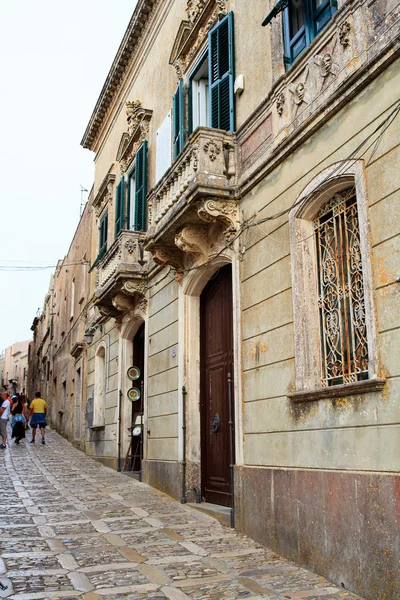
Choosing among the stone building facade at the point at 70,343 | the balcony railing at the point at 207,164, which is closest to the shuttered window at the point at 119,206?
the stone building facade at the point at 70,343

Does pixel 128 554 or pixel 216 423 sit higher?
pixel 216 423

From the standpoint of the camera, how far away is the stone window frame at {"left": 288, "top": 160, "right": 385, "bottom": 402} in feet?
17.7

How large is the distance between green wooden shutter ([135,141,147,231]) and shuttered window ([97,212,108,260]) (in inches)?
141

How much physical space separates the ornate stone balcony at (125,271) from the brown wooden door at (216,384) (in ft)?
9.23

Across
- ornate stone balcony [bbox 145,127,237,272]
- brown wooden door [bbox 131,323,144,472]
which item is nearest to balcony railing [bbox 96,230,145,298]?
brown wooden door [bbox 131,323,144,472]

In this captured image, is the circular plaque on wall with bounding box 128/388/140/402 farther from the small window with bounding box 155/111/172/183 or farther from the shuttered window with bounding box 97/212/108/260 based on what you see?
the shuttered window with bounding box 97/212/108/260

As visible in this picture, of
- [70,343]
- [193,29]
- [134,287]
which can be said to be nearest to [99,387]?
[134,287]

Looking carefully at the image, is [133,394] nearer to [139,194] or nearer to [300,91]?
[139,194]

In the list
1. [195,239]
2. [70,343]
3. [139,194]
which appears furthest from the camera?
[70,343]

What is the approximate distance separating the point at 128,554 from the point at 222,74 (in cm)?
677

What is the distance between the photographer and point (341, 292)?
593 centimetres

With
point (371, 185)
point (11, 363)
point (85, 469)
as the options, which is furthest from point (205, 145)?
point (11, 363)

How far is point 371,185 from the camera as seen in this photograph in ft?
17.5

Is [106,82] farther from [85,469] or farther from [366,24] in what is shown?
[366,24]
